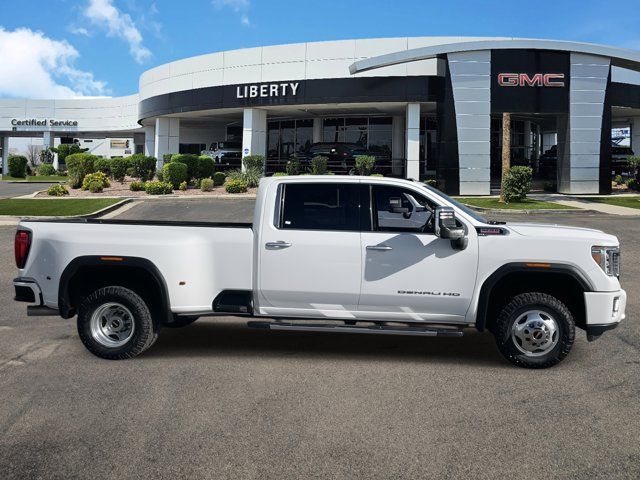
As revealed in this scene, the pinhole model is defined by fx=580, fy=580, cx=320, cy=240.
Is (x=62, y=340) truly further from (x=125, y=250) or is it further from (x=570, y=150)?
(x=570, y=150)

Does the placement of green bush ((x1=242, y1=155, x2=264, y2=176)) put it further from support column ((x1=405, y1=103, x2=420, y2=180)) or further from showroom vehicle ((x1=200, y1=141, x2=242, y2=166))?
showroom vehicle ((x1=200, y1=141, x2=242, y2=166))

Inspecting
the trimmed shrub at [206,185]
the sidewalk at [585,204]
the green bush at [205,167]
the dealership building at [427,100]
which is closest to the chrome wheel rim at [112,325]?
the sidewalk at [585,204]

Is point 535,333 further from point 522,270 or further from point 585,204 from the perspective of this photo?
point 585,204

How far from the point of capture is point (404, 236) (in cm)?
563

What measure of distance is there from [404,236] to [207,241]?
1.93m

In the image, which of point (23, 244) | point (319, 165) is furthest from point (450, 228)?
point (319, 165)

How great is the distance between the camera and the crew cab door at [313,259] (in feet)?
18.5

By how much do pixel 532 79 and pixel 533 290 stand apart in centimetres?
2540

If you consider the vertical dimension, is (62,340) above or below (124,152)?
below

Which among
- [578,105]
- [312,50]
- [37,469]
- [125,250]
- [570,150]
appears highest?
[312,50]

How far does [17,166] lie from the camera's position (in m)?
51.7

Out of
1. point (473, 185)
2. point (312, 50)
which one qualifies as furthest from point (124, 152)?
point (473, 185)

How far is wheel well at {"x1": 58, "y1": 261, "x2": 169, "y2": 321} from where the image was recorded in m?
5.91

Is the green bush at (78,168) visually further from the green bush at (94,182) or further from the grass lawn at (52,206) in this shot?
the grass lawn at (52,206)
